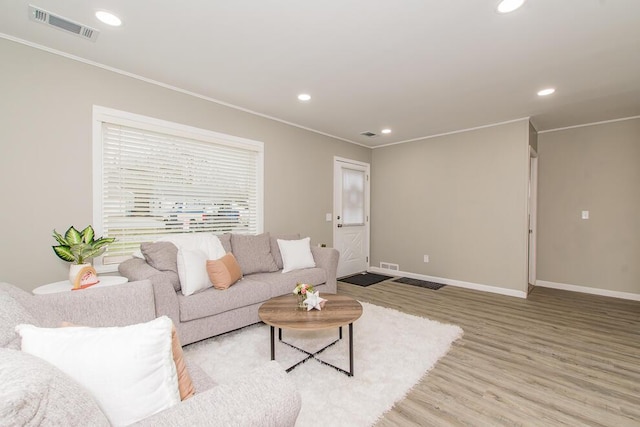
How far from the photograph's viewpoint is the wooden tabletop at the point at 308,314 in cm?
207

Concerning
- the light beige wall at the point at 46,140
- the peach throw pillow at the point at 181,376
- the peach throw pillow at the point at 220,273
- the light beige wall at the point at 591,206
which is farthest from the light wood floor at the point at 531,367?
the light beige wall at the point at 46,140

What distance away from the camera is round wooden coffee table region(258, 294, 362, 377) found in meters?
2.08

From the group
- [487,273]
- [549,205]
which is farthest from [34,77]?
[549,205]

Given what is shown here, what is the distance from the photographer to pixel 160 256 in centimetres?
270

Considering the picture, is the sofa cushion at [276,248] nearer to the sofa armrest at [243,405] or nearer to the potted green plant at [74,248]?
the potted green plant at [74,248]

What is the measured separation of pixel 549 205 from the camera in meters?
4.75

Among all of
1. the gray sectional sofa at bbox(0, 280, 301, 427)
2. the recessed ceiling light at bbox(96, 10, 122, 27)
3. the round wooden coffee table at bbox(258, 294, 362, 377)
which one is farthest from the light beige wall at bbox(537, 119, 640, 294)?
the recessed ceiling light at bbox(96, 10, 122, 27)

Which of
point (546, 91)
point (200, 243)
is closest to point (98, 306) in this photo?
point (200, 243)

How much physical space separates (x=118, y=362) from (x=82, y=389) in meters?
0.12

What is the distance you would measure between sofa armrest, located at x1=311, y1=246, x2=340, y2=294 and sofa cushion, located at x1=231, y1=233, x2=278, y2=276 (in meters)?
0.56

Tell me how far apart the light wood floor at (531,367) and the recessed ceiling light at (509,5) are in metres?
2.58

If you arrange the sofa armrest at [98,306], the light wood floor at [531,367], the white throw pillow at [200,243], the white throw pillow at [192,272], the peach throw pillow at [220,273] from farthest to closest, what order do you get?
the white throw pillow at [200,243] → the peach throw pillow at [220,273] → the white throw pillow at [192,272] → the light wood floor at [531,367] → the sofa armrest at [98,306]

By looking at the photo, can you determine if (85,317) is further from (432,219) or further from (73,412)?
(432,219)

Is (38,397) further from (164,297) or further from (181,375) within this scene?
(164,297)
